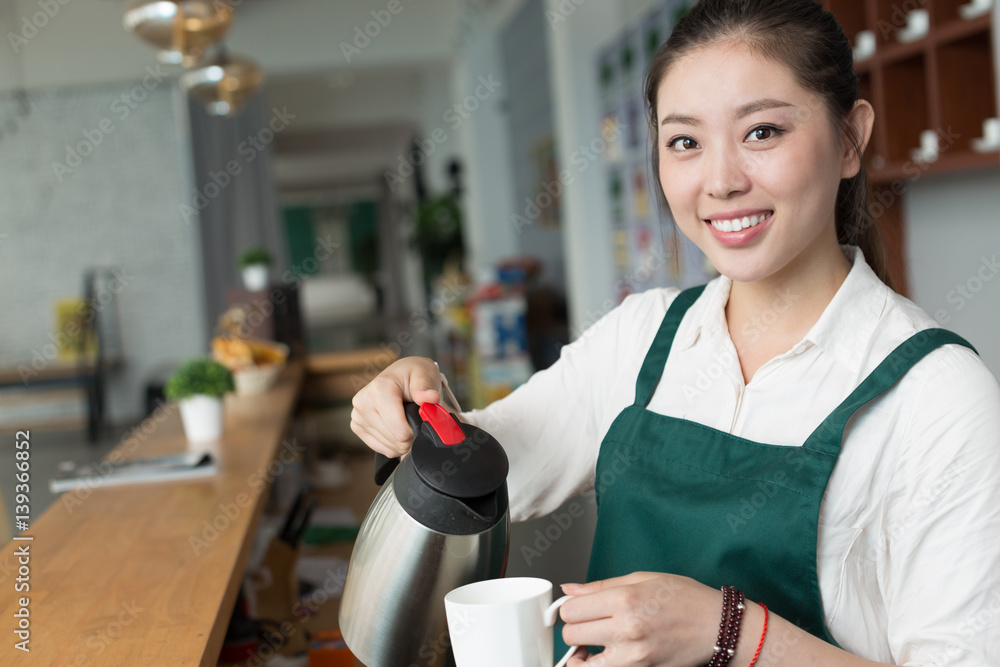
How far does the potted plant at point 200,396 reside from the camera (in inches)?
88.3

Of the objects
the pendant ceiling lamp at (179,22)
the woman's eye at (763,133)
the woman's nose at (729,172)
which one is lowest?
the woman's nose at (729,172)

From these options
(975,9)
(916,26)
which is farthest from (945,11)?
(975,9)

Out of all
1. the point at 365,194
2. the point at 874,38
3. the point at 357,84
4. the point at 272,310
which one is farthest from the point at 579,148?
the point at 365,194

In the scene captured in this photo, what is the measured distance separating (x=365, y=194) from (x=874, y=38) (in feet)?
76.7

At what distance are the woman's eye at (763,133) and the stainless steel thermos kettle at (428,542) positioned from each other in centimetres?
42

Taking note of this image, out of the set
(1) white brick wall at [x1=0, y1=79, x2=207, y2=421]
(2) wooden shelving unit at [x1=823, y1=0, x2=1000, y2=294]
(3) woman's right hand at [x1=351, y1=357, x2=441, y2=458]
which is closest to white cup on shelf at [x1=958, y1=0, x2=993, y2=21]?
(2) wooden shelving unit at [x1=823, y1=0, x2=1000, y2=294]

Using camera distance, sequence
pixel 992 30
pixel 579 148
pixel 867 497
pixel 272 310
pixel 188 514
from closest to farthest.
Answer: pixel 867 497 < pixel 188 514 < pixel 992 30 < pixel 272 310 < pixel 579 148

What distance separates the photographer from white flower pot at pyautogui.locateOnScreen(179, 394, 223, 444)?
7.39 ft

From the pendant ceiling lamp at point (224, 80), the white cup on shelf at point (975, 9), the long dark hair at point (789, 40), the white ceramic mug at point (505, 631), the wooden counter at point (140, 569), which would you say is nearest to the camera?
the white ceramic mug at point (505, 631)

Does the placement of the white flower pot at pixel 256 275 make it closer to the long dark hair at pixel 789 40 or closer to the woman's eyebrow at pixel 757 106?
the long dark hair at pixel 789 40

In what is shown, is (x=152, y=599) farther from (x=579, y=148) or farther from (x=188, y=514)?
(x=579, y=148)

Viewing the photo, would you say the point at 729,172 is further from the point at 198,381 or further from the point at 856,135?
the point at 198,381

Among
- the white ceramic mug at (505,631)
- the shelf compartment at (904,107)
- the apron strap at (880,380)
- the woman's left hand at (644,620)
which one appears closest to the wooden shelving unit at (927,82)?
the shelf compartment at (904,107)

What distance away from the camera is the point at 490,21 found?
8.11 metres
